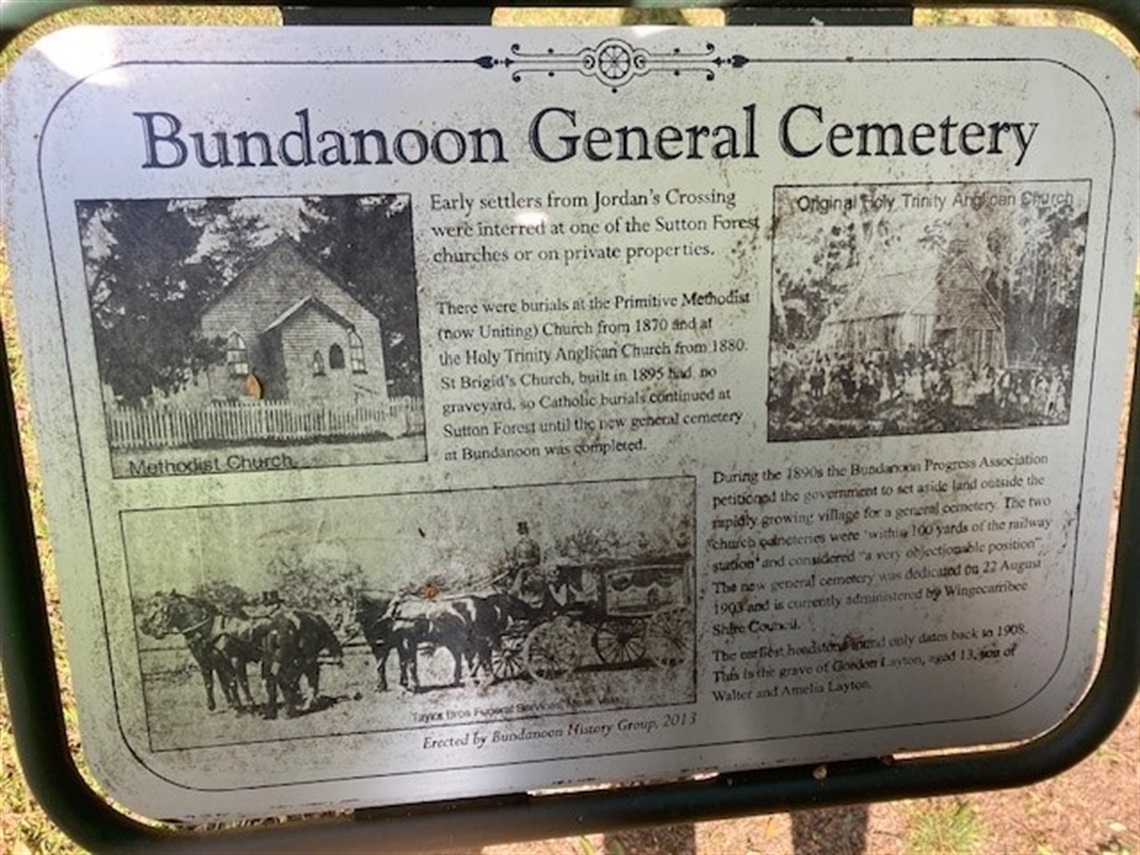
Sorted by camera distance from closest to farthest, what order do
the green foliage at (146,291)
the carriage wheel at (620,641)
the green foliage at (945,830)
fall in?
the green foliage at (146,291) < the carriage wheel at (620,641) < the green foliage at (945,830)

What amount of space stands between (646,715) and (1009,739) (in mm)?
538

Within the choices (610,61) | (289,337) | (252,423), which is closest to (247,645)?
(252,423)

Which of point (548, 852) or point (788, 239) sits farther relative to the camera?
point (548, 852)

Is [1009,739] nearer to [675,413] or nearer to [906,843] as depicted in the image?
[675,413]

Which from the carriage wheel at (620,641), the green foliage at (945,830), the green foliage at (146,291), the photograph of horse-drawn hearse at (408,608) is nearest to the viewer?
the green foliage at (146,291)

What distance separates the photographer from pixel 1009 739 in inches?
54.6

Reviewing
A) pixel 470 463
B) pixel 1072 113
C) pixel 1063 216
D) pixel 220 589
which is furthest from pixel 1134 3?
pixel 220 589

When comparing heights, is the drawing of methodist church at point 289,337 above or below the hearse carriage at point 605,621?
above

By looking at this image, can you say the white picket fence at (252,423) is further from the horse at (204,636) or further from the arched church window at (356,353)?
the horse at (204,636)

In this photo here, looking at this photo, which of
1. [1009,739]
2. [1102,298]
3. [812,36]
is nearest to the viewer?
[812,36]

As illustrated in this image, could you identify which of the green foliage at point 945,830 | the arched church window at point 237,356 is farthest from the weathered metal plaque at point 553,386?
the green foliage at point 945,830

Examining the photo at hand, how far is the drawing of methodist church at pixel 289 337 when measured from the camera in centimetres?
107

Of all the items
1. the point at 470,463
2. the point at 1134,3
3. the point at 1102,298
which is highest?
the point at 1134,3

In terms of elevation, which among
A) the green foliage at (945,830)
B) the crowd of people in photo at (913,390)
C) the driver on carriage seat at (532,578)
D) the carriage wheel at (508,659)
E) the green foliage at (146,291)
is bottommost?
the green foliage at (945,830)
